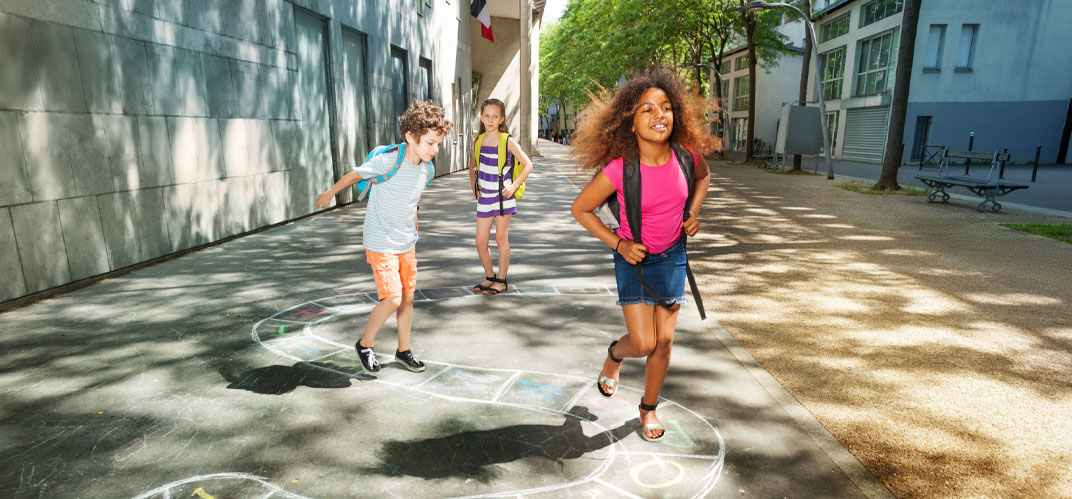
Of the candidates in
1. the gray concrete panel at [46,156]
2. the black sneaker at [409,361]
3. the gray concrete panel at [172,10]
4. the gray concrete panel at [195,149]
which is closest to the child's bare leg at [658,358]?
the black sneaker at [409,361]

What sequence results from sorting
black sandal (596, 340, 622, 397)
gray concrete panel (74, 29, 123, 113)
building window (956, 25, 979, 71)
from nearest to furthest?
black sandal (596, 340, 622, 397) → gray concrete panel (74, 29, 123, 113) → building window (956, 25, 979, 71)

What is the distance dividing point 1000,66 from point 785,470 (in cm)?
3243

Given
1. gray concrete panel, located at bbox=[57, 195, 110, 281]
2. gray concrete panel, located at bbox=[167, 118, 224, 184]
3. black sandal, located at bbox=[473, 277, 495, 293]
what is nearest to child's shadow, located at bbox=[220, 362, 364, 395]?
black sandal, located at bbox=[473, 277, 495, 293]

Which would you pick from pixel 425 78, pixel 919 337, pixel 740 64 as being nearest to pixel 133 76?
pixel 919 337

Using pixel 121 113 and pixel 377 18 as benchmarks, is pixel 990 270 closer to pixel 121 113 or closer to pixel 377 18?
pixel 121 113

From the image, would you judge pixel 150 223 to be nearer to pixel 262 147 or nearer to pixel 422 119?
pixel 262 147

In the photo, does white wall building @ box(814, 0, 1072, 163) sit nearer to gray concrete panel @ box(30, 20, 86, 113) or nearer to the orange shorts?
the orange shorts

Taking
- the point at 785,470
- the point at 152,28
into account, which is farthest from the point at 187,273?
the point at 785,470

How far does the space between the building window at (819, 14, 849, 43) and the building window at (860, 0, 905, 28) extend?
206cm

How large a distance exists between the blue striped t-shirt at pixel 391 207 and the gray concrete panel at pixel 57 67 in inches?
159

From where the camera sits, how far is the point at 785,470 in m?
2.80

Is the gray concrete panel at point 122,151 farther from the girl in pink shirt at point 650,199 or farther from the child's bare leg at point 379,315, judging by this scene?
the girl in pink shirt at point 650,199

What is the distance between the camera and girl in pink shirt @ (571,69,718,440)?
285 cm

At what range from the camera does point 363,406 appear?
339cm
